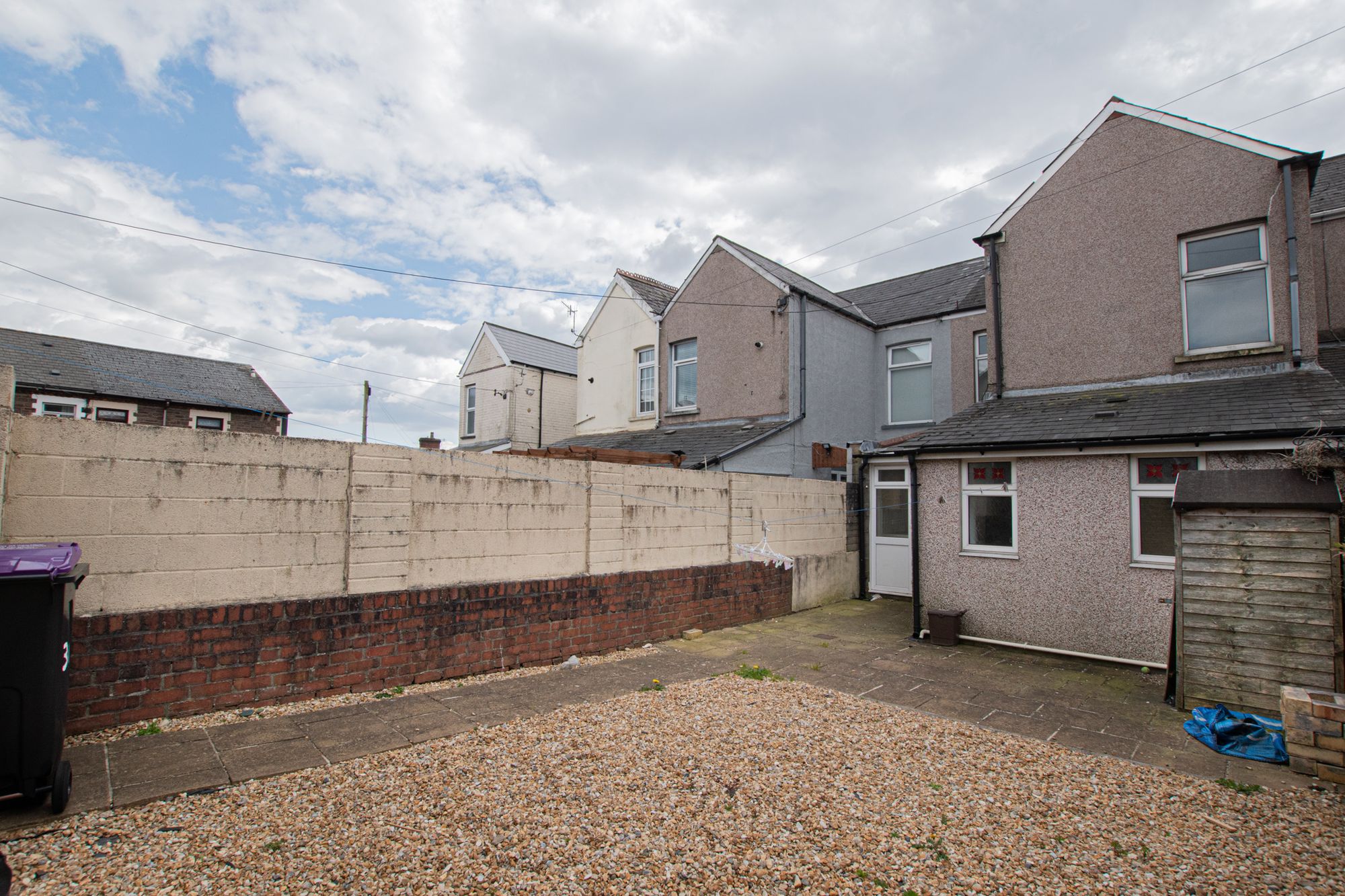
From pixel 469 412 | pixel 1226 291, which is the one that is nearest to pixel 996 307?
pixel 1226 291

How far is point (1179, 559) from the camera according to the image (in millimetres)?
5680

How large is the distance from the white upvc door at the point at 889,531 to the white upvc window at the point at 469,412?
42.8 feet

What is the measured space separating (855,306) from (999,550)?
30.1ft

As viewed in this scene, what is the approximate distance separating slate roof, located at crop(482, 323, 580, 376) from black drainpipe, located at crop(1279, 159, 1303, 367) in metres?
15.4

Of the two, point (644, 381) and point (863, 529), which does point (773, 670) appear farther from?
point (644, 381)

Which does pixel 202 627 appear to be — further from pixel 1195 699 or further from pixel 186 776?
pixel 1195 699

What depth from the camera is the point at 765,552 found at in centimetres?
961

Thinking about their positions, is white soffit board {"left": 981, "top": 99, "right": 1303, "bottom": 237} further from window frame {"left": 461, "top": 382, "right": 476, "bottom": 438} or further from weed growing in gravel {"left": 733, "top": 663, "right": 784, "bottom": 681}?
window frame {"left": 461, "top": 382, "right": 476, "bottom": 438}

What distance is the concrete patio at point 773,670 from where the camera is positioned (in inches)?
146

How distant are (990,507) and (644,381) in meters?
8.90

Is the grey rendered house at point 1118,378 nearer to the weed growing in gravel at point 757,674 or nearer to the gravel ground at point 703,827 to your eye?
the weed growing in gravel at point 757,674

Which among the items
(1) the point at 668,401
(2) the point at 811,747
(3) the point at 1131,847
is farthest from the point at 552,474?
(1) the point at 668,401

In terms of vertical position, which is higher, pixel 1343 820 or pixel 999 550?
pixel 999 550

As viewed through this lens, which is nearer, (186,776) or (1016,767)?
(186,776)
